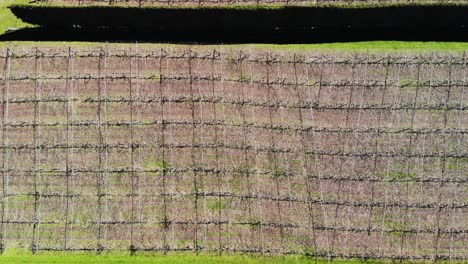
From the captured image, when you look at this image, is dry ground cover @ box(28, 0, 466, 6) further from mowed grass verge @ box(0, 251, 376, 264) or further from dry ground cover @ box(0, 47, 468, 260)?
mowed grass verge @ box(0, 251, 376, 264)

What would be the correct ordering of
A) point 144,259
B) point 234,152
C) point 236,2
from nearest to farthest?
point 144,259 < point 234,152 < point 236,2

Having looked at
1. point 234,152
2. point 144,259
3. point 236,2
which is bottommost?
point 144,259

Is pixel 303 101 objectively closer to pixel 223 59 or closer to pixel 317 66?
pixel 317 66

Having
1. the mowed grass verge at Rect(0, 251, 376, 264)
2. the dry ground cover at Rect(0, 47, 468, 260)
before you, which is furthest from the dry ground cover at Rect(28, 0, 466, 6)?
the mowed grass verge at Rect(0, 251, 376, 264)

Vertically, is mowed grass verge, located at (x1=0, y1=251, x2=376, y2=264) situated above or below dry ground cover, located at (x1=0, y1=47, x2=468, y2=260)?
below

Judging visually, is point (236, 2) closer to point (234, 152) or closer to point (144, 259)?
point (234, 152)

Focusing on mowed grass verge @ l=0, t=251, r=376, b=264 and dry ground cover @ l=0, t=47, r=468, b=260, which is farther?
dry ground cover @ l=0, t=47, r=468, b=260

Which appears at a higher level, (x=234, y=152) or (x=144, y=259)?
(x=234, y=152)

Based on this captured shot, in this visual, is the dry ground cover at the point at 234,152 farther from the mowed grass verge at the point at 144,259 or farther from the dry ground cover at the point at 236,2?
the dry ground cover at the point at 236,2

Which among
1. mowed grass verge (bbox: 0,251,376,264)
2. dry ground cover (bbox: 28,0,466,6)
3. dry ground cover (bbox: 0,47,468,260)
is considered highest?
dry ground cover (bbox: 28,0,466,6)

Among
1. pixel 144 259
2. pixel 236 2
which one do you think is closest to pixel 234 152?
pixel 144 259
